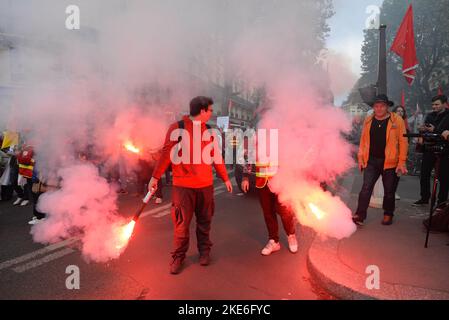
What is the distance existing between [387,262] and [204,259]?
1976mm

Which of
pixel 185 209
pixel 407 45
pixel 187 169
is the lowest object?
pixel 185 209

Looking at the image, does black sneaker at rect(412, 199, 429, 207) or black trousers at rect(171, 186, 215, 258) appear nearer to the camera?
black trousers at rect(171, 186, 215, 258)

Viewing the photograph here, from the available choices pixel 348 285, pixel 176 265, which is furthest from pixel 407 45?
pixel 176 265

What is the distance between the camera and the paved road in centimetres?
295

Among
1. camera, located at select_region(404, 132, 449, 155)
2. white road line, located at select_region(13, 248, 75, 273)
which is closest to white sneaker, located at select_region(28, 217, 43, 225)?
white road line, located at select_region(13, 248, 75, 273)

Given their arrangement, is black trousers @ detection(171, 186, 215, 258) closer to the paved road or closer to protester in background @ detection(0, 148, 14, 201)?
the paved road

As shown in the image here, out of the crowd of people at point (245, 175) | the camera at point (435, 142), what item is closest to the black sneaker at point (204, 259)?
the crowd of people at point (245, 175)

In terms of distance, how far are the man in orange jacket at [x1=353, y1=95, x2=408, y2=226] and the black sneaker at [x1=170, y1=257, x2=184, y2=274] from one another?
2.69 m

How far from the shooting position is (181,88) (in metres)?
5.69

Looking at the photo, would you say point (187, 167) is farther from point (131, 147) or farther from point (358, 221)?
Answer: point (131, 147)

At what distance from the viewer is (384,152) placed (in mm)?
4555

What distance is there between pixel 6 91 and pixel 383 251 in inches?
211
